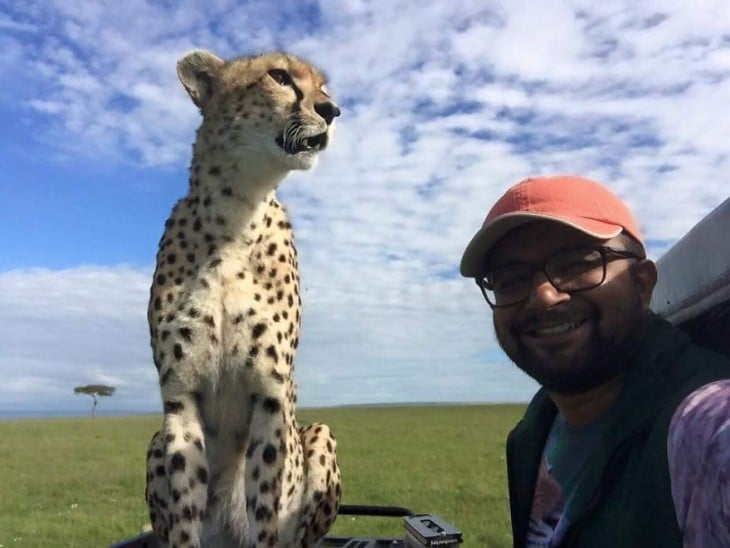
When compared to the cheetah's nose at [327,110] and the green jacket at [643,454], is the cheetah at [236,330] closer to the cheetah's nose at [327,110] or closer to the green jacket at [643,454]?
the cheetah's nose at [327,110]

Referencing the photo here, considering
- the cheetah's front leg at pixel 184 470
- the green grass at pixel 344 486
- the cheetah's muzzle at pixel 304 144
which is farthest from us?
the green grass at pixel 344 486

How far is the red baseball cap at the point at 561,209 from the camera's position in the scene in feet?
5.41

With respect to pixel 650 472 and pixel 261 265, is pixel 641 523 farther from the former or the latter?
pixel 261 265

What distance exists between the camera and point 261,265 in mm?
2697

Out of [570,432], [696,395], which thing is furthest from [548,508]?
[696,395]

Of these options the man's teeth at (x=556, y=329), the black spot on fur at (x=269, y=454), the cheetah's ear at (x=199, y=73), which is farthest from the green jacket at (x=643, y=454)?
the cheetah's ear at (x=199, y=73)

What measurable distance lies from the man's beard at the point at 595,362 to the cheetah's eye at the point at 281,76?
1476mm

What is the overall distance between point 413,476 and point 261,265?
6526 mm

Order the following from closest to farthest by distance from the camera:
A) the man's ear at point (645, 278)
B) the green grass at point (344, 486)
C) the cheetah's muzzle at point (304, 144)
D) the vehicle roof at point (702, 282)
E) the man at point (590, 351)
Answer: the vehicle roof at point (702, 282) → the man at point (590, 351) → the man's ear at point (645, 278) → the cheetah's muzzle at point (304, 144) → the green grass at point (344, 486)

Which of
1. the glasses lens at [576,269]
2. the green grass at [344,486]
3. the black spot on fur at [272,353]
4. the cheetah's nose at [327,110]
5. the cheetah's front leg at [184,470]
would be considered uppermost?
the cheetah's nose at [327,110]

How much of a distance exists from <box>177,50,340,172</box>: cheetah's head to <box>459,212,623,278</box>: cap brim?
98cm

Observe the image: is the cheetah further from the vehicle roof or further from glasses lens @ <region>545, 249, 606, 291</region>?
the vehicle roof

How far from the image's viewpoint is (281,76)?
2.81 meters

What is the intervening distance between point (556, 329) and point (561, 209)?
29cm
